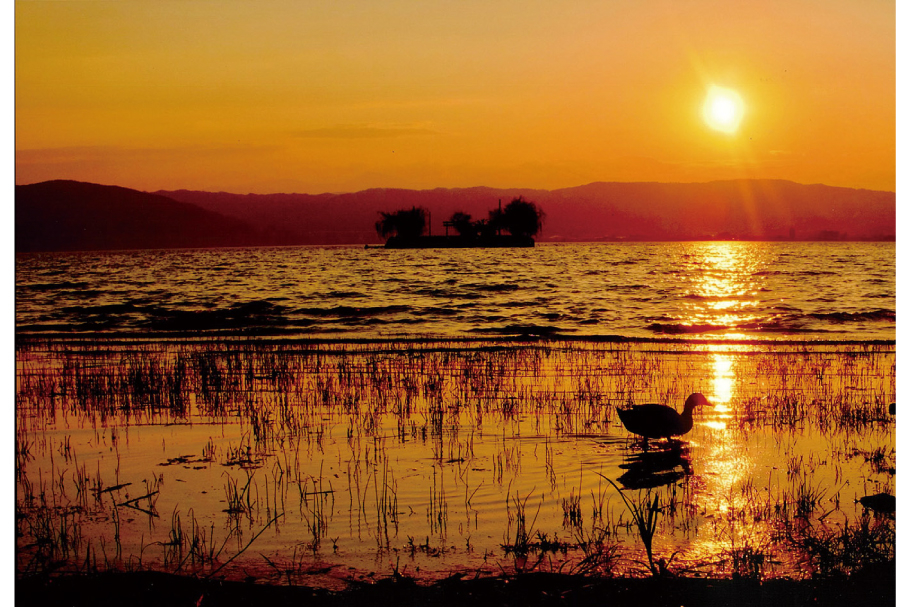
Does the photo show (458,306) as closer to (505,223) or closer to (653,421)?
(653,421)

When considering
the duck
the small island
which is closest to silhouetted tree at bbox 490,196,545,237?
the small island

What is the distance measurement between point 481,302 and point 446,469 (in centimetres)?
2966

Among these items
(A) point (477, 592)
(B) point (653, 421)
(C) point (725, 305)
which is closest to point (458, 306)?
(C) point (725, 305)

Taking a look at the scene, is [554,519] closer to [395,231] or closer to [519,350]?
[519,350]

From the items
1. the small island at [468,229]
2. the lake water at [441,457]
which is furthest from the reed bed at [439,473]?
the small island at [468,229]

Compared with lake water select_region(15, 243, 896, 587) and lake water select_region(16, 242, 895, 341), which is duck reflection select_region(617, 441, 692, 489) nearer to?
lake water select_region(15, 243, 896, 587)

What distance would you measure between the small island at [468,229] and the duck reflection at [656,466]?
15064 cm

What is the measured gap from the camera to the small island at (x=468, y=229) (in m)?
160

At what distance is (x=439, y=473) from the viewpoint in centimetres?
777

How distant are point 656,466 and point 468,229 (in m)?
155

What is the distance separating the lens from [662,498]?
707cm

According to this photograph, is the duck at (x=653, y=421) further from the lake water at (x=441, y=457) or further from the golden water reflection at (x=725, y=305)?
the golden water reflection at (x=725, y=305)

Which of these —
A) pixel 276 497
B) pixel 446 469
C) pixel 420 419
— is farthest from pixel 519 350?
pixel 276 497
